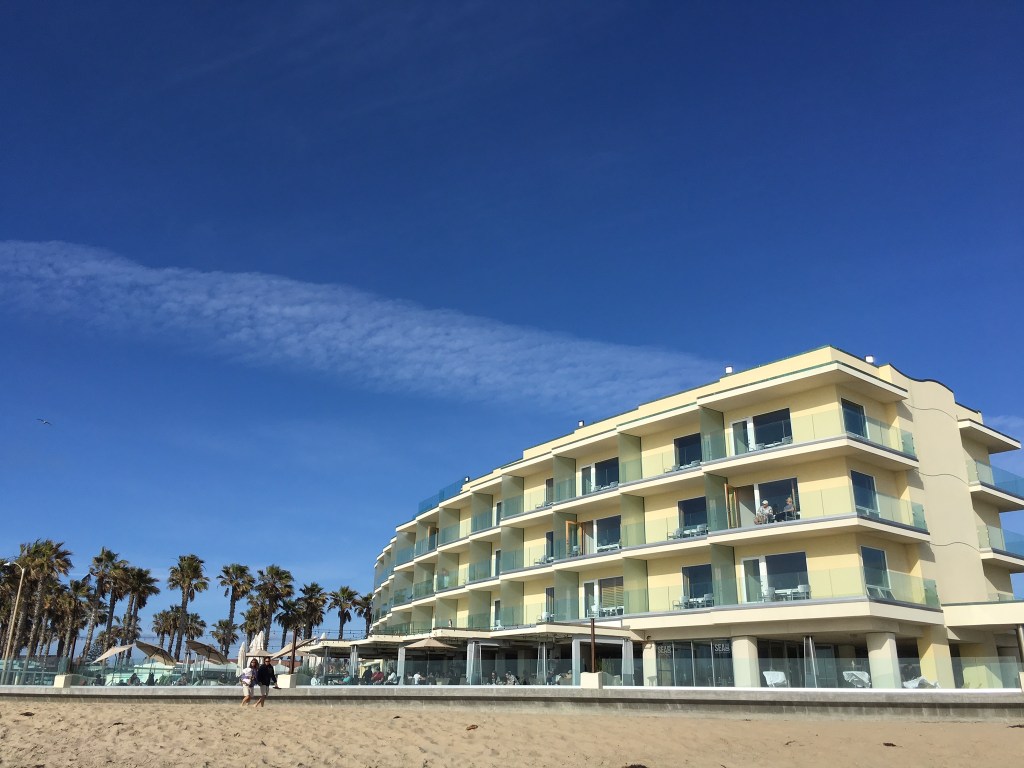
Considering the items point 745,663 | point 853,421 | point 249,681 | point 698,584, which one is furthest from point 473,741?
point 853,421

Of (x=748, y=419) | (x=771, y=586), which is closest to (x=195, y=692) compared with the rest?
(x=771, y=586)

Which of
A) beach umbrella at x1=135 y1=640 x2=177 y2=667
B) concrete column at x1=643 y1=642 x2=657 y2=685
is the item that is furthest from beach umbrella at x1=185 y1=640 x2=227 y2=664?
concrete column at x1=643 y1=642 x2=657 y2=685

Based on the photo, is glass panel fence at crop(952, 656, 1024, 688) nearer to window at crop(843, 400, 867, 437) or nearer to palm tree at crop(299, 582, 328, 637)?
window at crop(843, 400, 867, 437)

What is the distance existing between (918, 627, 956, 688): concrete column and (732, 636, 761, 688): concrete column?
5.60 m

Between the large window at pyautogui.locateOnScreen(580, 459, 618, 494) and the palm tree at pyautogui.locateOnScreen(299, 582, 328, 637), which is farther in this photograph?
the palm tree at pyautogui.locateOnScreen(299, 582, 328, 637)

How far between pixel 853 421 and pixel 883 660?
851cm

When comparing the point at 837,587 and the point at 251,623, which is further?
the point at 251,623

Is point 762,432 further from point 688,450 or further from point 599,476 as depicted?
point 599,476

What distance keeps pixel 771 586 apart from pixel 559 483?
14.0 m

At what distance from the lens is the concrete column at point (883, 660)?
86.2 ft

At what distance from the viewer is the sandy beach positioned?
17125mm

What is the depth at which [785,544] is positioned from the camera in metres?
31.4

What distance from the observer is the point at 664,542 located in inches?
1379

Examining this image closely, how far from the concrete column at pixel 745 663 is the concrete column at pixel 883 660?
3.87m
